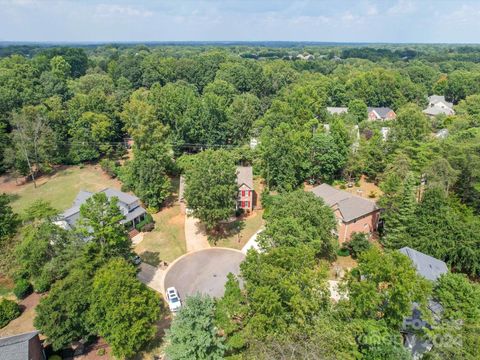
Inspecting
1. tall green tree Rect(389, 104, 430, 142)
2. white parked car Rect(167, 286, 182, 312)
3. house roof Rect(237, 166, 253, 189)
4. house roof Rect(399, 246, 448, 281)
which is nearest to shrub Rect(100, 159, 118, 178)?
house roof Rect(237, 166, 253, 189)

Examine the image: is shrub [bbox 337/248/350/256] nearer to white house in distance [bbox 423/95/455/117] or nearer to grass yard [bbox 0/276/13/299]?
grass yard [bbox 0/276/13/299]

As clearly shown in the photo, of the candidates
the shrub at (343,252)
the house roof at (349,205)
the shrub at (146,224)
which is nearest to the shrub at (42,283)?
the shrub at (146,224)

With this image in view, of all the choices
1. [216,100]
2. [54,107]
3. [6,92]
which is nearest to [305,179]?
[216,100]

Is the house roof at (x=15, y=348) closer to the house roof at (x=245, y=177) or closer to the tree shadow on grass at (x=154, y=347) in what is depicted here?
the tree shadow on grass at (x=154, y=347)

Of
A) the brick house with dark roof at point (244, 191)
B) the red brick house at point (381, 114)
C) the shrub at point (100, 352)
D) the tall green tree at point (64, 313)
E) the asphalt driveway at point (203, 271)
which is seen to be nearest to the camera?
the tall green tree at point (64, 313)

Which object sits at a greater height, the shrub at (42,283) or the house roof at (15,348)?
the house roof at (15,348)

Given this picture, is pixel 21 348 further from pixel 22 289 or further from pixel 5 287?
pixel 5 287
